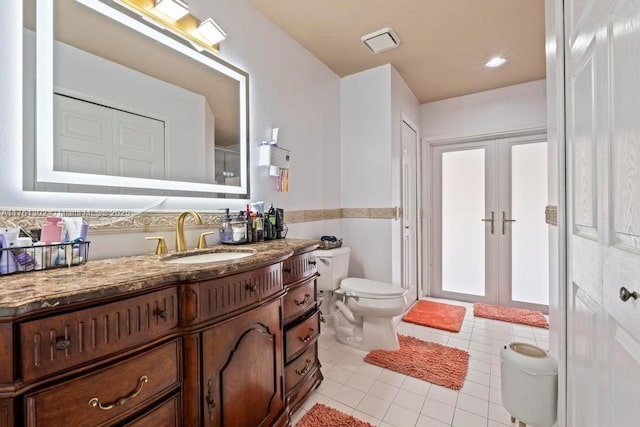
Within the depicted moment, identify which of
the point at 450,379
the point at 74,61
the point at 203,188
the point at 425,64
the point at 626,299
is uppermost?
the point at 425,64

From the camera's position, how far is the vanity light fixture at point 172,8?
4.43 ft

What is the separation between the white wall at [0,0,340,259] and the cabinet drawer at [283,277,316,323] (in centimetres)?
59

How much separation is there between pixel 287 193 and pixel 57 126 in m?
1.34

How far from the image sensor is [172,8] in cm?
138

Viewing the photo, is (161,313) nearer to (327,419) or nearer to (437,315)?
(327,419)

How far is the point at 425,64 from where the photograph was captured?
8.57 ft

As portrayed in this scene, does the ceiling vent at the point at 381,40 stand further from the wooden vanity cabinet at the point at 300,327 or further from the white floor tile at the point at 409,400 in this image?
the white floor tile at the point at 409,400

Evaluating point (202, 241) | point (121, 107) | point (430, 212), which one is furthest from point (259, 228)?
point (430, 212)

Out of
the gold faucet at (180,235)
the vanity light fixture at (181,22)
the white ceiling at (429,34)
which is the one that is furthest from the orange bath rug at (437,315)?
the vanity light fixture at (181,22)

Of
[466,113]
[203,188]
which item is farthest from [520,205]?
[203,188]

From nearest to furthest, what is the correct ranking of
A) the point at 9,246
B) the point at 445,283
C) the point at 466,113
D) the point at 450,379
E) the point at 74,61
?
the point at 9,246 < the point at 74,61 < the point at 450,379 < the point at 466,113 < the point at 445,283

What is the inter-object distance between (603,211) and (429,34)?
1.92 metres

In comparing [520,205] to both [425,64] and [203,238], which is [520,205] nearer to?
[425,64]

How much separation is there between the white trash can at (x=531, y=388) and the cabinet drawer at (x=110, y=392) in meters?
1.46
